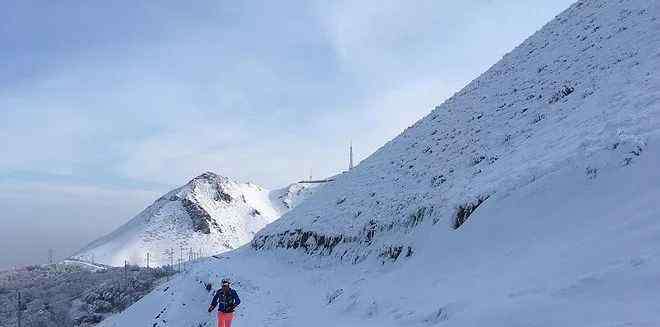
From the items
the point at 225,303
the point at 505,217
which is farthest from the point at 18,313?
the point at 505,217

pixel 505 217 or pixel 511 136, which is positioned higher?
pixel 511 136

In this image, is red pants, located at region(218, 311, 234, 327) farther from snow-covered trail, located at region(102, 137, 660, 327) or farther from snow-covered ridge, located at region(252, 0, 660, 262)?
snow-covered ridge, located at region(252, 0, 660, 262)

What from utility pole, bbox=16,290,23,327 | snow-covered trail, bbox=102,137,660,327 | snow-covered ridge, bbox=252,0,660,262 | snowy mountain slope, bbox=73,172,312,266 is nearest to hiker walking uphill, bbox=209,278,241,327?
snow-covered trail, bbox=102,137,660,327

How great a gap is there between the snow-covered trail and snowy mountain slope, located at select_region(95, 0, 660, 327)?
0.12ft

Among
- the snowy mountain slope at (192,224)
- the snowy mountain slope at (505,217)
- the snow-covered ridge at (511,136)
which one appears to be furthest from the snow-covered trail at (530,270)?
the snowy mountain slope at (192,224)

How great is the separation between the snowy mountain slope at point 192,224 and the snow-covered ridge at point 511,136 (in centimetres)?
5847

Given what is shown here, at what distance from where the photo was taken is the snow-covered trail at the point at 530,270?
23.3ft

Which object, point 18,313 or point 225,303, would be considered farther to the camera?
point 18,313

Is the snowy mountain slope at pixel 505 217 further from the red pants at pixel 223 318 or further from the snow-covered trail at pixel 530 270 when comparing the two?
the red pants at pixel 223 318

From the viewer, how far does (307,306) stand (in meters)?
18.2

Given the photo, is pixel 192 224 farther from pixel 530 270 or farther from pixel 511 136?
pixel 530 270

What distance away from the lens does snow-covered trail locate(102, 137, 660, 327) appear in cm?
710

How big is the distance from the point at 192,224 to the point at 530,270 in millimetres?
93832

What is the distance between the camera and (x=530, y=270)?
930cm
